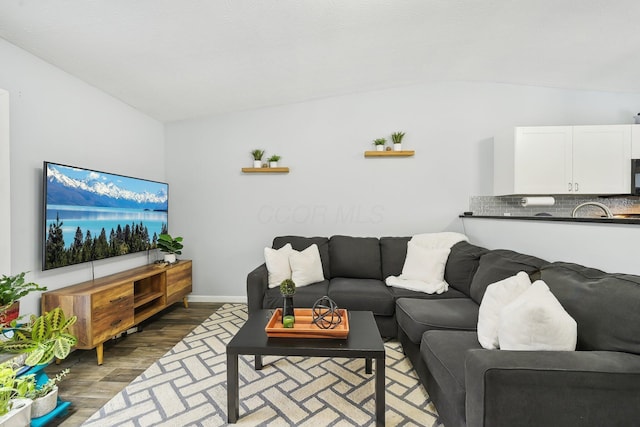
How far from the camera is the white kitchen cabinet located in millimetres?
3240

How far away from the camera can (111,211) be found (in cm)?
291

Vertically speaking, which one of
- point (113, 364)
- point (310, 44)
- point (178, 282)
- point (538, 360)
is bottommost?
point (113, 364)

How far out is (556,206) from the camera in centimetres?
362

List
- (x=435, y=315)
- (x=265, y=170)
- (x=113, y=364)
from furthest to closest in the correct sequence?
(x=265, y=170) → (x=113, y=364) → (x=435, y=315)

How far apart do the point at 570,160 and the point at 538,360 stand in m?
3.02

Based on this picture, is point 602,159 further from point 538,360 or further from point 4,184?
point 4,184

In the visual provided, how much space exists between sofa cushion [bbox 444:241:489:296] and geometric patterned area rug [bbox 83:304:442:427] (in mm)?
834

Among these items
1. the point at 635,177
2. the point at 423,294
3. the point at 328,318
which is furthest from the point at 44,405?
the point at 635,177

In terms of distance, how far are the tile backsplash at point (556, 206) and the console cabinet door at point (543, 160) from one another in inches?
15.2

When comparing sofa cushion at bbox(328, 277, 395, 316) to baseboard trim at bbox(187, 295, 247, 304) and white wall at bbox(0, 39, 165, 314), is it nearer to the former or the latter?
baseboard trim at bbox(187, 295, 247, 304)

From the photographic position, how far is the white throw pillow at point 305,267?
301cm

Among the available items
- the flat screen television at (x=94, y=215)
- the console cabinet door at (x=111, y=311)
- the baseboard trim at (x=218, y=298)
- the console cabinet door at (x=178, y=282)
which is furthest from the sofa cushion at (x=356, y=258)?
the flat screen television at (x=94, y=215)

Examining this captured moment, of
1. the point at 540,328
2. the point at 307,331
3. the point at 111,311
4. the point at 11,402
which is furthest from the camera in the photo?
the point at 111,311

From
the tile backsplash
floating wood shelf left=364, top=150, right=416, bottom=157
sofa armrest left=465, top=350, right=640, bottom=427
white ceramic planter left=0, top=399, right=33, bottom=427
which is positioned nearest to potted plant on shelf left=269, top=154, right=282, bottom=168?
floating wood shelf left=364, top=150, right=416, bottom=157
